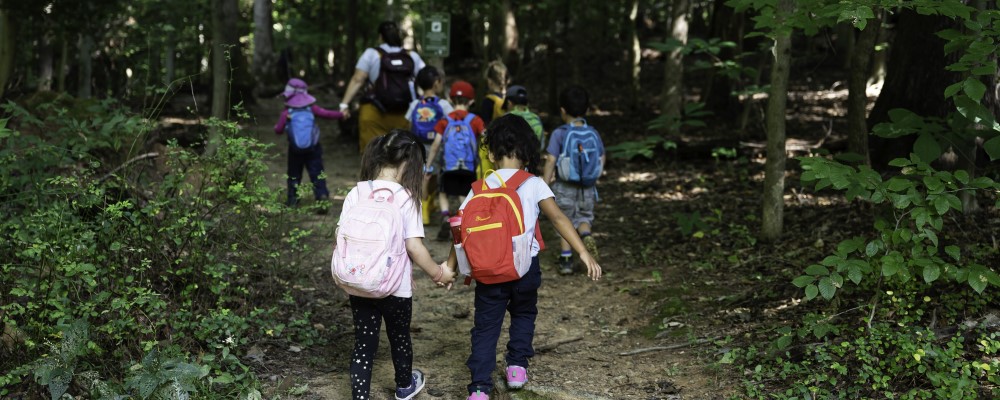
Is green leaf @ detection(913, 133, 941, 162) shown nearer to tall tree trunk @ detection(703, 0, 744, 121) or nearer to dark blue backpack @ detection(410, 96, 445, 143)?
dark blue backpack @ detection(410, 96, 445, 143)

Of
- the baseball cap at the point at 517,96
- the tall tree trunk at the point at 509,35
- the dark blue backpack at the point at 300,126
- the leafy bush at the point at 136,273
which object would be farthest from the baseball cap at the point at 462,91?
the tall tree trunk at the point at 509,35

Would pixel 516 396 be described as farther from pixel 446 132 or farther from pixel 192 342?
pixel 446 132

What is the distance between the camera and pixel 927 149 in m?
5.14

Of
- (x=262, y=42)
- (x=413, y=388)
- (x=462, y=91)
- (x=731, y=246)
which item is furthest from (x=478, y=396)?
(x=262, y=42)

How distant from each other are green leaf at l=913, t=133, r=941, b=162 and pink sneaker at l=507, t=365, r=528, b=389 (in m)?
2.84

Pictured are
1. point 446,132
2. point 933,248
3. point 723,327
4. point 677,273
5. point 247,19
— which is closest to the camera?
point 933,248

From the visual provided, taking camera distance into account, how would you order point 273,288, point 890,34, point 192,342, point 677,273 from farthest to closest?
1. point 890,34
2. point 677,273
3. point 273,288
4. point 192,342

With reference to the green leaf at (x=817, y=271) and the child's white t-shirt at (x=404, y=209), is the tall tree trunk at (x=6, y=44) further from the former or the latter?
the green leaf at (x=817, y=271)

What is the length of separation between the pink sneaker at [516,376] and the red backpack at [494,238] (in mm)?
614

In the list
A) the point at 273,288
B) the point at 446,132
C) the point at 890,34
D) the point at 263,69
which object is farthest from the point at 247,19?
the point at 273,288

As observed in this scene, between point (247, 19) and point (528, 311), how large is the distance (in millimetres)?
25460

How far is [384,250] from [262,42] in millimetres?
17151

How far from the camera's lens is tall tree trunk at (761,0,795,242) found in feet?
21.8

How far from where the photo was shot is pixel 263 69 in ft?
67.9
